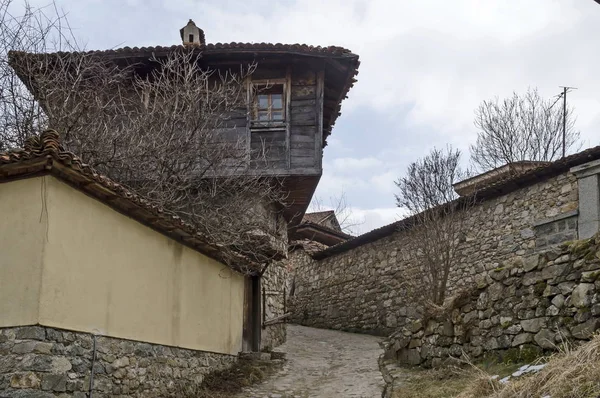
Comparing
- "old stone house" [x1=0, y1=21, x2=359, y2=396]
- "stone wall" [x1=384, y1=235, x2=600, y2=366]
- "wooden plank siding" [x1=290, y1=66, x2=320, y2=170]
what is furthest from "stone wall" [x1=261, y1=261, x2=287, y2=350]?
"stone wall" [x1=384, y1=235, x2=600, y2=366]

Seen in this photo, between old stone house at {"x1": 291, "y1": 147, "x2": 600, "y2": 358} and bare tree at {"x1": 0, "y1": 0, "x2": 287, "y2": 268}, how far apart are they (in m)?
3.86

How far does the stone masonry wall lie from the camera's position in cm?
1237

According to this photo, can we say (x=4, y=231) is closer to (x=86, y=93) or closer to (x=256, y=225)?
(x=86, y=93)

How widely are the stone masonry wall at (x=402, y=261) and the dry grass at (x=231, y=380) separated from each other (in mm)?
4289

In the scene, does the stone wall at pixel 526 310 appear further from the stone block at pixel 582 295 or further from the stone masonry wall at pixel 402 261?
the stone masonry wall at pixel 402 261

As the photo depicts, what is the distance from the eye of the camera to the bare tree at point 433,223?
12.6 meters

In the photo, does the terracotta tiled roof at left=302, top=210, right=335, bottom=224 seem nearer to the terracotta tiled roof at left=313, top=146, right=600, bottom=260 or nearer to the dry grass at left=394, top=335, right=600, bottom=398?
the terracotta tiled roof at left=313, top=146, right=600, bottom=260

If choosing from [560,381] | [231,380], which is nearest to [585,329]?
[560,381]

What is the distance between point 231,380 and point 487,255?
20.8 ft

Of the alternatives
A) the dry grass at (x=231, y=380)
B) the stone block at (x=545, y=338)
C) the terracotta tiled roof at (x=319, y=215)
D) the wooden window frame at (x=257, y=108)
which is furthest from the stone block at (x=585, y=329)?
the terracotta tiled roof at (x=319, y=215)

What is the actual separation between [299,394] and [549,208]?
247 inches

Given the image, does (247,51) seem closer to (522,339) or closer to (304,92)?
(304,92)

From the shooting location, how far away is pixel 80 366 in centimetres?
679

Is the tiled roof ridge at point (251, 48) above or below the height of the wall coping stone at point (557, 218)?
above
